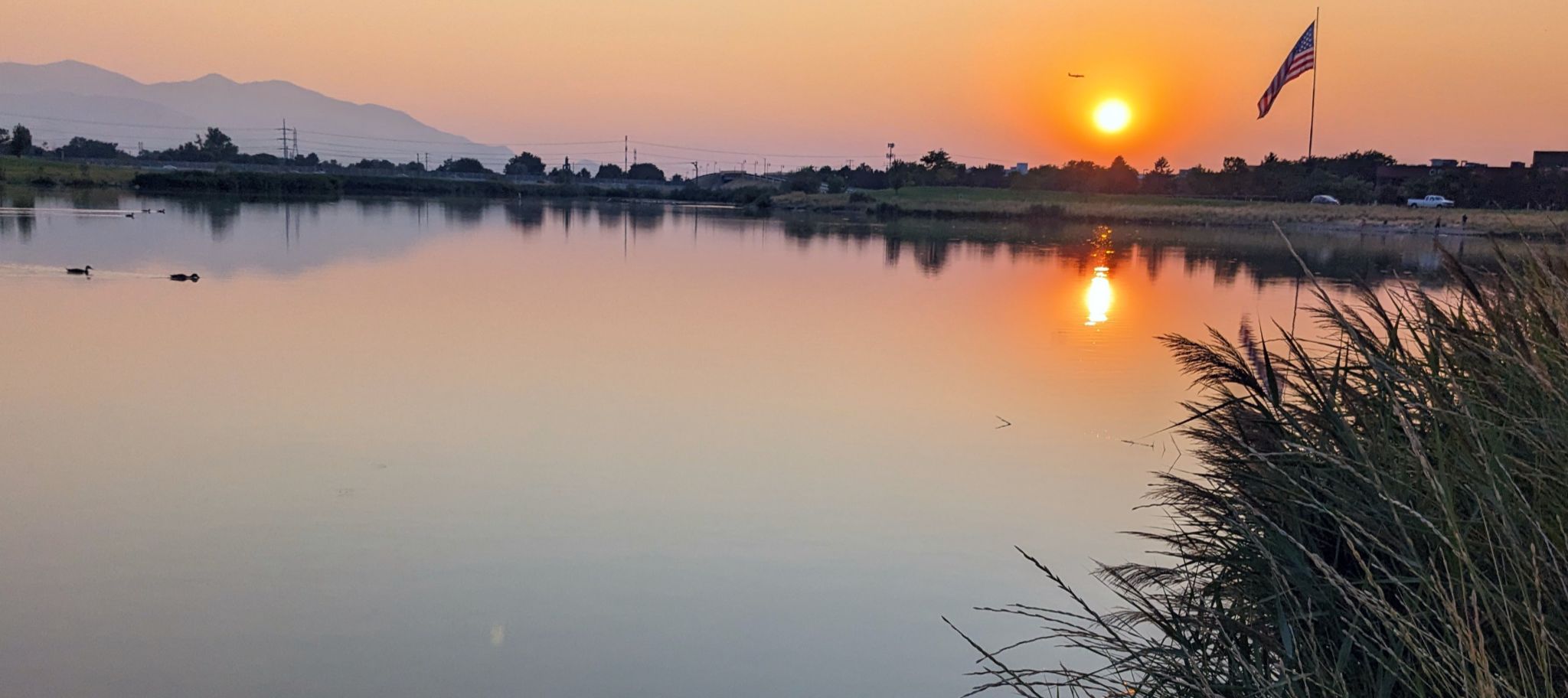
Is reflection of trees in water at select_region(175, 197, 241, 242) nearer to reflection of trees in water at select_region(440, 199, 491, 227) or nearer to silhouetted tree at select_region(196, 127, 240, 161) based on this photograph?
reflection of trees in water at select_region(440, 199, 491, 227)

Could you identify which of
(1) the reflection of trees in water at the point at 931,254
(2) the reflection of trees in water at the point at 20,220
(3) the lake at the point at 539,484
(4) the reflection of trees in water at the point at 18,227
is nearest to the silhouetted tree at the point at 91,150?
(2) the reflection of trees in water at the point at 20,220

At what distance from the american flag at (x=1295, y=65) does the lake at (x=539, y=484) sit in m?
3.31

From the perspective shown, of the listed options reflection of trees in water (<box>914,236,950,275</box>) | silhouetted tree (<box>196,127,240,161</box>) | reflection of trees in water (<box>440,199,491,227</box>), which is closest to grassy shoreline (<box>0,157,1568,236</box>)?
reflection of trees in water (<box>440,199,491,227</box>)

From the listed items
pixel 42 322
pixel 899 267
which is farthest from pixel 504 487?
pixel 899 267

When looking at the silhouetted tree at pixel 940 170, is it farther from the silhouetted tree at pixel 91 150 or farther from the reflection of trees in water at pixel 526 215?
the silhouetted tree at pixel 91 150

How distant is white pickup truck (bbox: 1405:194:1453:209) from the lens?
180 ft

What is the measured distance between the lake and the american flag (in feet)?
10.9

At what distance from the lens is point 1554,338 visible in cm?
302

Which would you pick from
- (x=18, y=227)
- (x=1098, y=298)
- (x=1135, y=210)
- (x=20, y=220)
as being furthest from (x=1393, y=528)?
(x=1135, y=210)

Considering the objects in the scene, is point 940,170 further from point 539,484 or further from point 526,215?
point 539,484

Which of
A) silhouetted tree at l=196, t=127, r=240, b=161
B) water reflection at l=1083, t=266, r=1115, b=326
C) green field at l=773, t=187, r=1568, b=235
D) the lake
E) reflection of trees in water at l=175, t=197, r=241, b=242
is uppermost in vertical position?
silhouetted tree at l=196, t=127, r=240, b=161

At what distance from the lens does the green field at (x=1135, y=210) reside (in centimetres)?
4900

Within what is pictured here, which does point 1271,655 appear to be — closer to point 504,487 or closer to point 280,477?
point 504,487

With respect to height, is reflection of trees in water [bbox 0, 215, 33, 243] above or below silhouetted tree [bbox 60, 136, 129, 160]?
below
